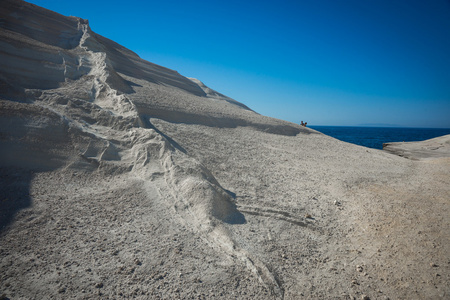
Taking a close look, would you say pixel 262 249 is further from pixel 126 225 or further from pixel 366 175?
pixel 366 175

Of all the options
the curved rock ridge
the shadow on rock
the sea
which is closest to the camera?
the shadow on rock

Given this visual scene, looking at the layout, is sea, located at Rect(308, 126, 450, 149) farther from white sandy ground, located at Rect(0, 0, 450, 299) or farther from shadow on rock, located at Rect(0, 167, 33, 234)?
shadow on rock, located at Rect(0, 167, 33, 234)

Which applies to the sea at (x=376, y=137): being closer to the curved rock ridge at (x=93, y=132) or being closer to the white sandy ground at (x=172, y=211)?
the white sandy ground at (x=172, y=211)

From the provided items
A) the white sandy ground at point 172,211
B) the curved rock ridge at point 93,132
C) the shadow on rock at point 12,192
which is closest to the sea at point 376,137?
the white sandy ground at point 172,211

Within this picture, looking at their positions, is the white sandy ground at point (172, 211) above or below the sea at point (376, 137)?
below

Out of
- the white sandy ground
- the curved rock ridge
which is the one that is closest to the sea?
the white sandy ground

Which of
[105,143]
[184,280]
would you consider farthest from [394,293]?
[105,143]

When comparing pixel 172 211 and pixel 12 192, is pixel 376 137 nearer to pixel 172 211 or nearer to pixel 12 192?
pixel 172 211

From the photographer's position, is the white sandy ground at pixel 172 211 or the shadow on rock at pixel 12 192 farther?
the shadow on rock at pixel 12 192

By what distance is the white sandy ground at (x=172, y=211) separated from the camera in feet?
13.7

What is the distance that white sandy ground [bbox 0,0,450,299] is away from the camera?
4.19 meters

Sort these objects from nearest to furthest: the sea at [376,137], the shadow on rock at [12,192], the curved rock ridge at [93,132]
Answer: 1. the shadow on rock at [12,192]
2. the curved rock ridge at [93,132]
3. the sea at [376,137]

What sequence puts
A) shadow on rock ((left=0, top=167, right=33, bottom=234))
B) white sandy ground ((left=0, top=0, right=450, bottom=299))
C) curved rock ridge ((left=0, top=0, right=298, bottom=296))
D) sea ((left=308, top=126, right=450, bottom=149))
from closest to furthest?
white sandy ground ((left=0, top=0, right=450, bottom=299)), shadow on rock ((left=0, top=167, right=33, bottom=234)), curved rock ridge ((left=0, top=0, right=298, bottom=296)), sea ((left=308, top=126, right=450, bottom=149))

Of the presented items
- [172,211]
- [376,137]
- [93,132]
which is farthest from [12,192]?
[376,137]
